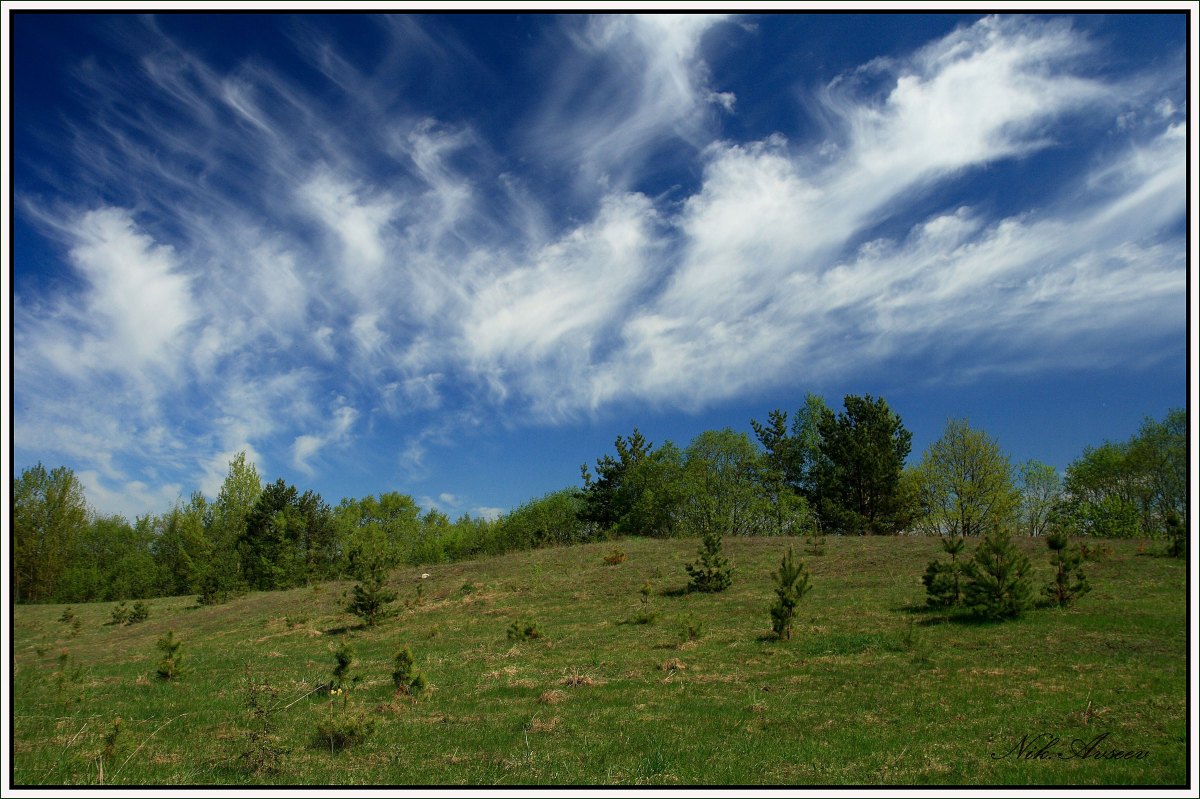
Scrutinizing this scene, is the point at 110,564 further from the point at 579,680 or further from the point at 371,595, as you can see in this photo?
the point at 579,680

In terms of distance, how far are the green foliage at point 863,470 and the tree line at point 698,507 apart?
0.15 meters

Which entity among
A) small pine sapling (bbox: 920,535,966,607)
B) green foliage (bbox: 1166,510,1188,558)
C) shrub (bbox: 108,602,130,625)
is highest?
green foliage (bbox: 1166,510,1188,558)

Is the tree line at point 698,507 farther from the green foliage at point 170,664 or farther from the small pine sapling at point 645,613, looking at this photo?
the green foliage at point 170,664

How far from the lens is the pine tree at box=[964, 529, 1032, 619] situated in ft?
67.1

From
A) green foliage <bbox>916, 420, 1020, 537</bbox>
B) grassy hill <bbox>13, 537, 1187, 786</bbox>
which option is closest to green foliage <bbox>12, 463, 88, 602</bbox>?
grassy hill <bbox>13, 537, 1187, 786</bbox>

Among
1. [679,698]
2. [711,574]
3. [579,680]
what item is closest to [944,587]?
[711,574]

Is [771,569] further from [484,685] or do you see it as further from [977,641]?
[484,685]

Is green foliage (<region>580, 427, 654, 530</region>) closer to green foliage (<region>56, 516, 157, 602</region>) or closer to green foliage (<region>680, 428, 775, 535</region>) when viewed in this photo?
green foliage (<region>680, 428, 775, 535</region>)

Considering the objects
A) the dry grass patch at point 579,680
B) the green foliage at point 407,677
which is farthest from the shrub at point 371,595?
A: the dry grass patch at point 579,680

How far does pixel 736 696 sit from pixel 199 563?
7574 cm

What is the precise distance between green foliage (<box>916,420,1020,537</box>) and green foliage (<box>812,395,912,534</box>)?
334cm

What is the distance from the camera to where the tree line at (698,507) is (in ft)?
196

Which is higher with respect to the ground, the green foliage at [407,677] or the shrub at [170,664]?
the green foliage at [407,677]

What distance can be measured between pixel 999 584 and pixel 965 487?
47003 mm
